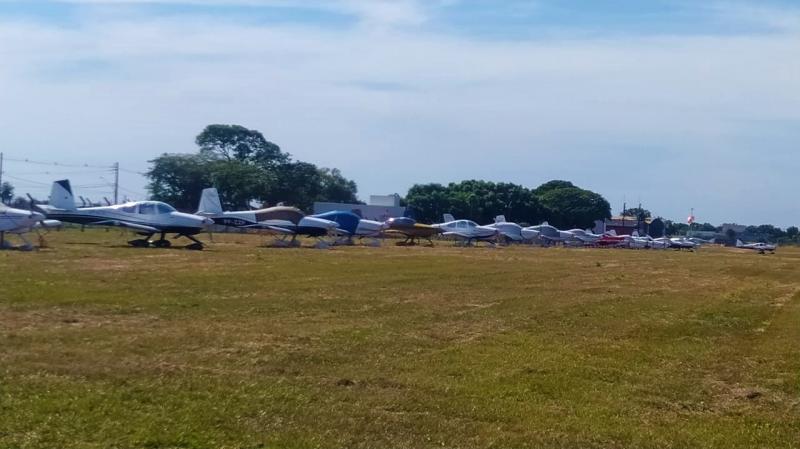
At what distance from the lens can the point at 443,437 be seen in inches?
286

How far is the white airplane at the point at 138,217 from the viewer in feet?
128

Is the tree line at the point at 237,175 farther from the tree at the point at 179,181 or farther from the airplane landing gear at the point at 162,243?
the airplane landing gear at the point at 162,243

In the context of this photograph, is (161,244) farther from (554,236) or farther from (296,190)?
(296,190)

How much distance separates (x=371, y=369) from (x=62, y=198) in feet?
114

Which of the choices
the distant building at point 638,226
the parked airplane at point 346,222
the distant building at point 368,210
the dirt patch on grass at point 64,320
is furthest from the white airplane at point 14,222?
the distant building at point 638,226

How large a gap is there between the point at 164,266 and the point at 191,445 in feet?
58.1

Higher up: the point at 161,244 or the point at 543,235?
the point at 543,235

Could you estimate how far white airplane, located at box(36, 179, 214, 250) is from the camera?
39156 mm

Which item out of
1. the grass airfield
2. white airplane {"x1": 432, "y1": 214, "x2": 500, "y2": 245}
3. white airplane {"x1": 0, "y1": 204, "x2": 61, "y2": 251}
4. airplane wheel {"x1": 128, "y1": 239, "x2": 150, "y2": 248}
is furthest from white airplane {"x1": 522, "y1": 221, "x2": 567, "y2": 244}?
the grass airfield

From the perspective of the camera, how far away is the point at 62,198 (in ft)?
136

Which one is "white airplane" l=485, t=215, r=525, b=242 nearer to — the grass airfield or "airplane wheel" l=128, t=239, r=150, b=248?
"airplane wheel" l=128, t=239, r=150, b=248

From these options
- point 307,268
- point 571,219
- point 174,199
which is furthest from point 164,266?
point 571,219

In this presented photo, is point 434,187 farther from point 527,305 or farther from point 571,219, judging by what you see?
point 527,305

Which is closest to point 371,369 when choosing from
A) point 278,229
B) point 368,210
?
point 278,229
